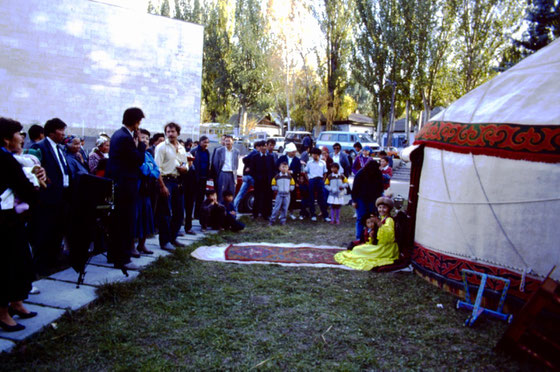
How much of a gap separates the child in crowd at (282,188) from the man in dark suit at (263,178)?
33cm

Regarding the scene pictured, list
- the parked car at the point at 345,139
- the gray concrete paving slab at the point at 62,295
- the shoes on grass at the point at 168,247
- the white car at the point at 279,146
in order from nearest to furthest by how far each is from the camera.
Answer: the gray concrete paving slab at the point at 62,295 < the shoes on grass at the point at 168,247 < the parked car at the point at 345,139 < the white car at the point at 279,146

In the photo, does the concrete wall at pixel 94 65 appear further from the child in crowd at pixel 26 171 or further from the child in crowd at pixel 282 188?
the child in crowd at pixel 26 171

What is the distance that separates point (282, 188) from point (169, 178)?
3.06 m

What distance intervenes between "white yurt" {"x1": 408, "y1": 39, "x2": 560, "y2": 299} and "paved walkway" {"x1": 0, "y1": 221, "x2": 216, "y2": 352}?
3.57 metres

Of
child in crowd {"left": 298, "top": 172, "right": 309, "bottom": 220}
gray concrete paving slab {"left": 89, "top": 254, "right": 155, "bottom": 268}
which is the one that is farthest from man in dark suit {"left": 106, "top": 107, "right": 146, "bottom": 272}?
child in crowd {"left": 298, "top": 172, "right": 309, "bottom": 220}

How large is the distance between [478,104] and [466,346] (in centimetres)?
278

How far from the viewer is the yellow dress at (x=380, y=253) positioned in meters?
5.64

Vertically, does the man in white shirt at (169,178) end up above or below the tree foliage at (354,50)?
below

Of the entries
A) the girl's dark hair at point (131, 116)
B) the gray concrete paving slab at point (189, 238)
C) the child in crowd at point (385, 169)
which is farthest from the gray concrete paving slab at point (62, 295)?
the child in crowd at point (385, 169)

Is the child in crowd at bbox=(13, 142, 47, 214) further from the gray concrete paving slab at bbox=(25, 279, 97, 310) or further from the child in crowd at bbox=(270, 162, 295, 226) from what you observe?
the child in crowd at bbox=(270, 162, 295, 226)

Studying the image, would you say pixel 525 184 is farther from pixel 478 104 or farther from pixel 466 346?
pixel 466 346

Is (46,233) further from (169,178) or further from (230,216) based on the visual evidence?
(230,216)

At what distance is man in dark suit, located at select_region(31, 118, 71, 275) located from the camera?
14.8 feet

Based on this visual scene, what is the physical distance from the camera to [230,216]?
7.50m
